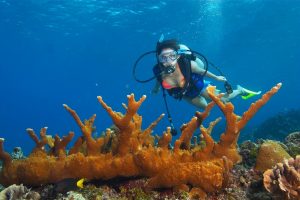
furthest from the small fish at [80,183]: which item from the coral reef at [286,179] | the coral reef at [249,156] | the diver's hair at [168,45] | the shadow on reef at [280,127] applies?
the shadow on reef at [280,127]

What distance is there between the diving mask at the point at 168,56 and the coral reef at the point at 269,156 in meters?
3.06

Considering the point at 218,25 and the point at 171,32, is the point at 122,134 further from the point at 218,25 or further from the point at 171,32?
the point at 218,25

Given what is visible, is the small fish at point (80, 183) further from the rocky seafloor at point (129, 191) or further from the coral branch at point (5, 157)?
the coral branch at point (5, 157)

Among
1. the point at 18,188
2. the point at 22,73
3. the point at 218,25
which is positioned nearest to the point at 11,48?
the point at 22,73

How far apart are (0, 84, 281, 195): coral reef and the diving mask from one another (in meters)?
2.38

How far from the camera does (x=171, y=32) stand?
3853cm

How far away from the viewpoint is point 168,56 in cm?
693

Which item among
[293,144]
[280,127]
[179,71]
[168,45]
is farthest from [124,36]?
[293,144]

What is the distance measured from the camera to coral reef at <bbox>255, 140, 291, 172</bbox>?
4.62m

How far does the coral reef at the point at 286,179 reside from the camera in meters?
3.55

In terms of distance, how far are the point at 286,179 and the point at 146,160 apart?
5.91 feet

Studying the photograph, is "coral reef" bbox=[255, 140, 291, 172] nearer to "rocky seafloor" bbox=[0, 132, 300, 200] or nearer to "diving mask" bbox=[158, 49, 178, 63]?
"rocky seafloor" bbox=[0, 132, 300, 200]

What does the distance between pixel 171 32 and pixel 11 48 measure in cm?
2523

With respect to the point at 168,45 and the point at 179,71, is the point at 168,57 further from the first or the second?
the point at 179,71
